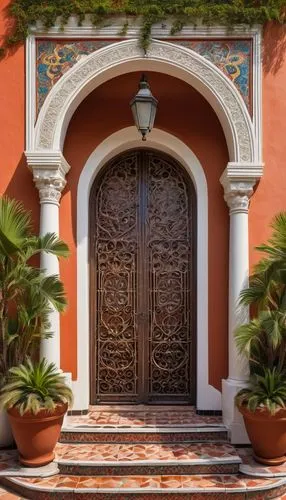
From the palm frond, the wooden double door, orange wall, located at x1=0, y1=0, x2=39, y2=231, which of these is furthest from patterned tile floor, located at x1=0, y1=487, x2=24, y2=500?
orange wall, located at x1=0, y1=0, x2=39, y2=231

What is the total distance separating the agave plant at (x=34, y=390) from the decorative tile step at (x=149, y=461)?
560 millimetres

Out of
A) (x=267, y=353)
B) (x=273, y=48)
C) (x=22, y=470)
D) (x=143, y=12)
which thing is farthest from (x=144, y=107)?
(x=22, y=470)

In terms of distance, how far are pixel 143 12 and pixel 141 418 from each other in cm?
462

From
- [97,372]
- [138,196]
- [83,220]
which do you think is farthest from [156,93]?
[97,372]

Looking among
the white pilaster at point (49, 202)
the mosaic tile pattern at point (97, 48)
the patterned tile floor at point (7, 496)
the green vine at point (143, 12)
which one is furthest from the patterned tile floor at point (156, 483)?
the green vine at point (143, 12)

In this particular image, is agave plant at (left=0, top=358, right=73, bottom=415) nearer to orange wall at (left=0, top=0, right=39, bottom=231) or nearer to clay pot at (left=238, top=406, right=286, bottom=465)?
clay pot at (left=238, top=406, right=286, bottom=465)

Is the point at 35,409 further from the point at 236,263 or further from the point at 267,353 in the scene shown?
the point at 236,263

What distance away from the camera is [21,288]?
4.47 metres

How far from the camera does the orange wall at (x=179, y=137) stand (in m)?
5.16

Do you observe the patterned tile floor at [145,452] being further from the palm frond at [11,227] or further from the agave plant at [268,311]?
the palm frond at [11,227]

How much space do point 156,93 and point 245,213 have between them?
1.96 meters

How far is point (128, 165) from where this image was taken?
564 centimetres

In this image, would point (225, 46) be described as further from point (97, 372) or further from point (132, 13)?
point (97, 372)

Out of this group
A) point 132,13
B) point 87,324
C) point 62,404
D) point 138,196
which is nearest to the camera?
point 62,404
